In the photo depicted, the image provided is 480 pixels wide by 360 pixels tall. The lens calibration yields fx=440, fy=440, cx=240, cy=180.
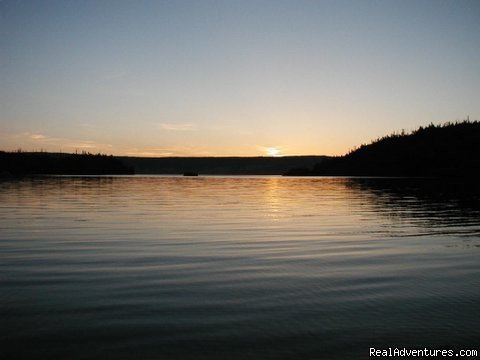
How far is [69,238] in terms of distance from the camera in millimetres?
20344

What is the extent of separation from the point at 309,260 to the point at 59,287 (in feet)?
26.9

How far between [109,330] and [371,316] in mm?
5161

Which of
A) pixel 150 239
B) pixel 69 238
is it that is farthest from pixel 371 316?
pixel 69 238

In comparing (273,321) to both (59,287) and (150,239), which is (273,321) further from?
(150,239)

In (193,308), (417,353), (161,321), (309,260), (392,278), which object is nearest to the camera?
(417,353)

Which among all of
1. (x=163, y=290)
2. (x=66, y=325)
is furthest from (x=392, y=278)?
(x=66, y=325)

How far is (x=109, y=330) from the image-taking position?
8039mm

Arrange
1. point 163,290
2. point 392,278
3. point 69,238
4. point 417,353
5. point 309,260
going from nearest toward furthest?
1. point 417,353
2. point 163,290
3. point 392,278
4. point 309,260
5. point 69,238

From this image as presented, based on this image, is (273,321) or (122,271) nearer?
(273,321)

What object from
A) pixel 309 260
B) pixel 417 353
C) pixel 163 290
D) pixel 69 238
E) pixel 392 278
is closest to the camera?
pixel 417 353

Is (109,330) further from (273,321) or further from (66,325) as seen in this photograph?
(273,321)

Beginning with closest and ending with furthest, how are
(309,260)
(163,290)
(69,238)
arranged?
(163,290)
(309,260)
(69,238)

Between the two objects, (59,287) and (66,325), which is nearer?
(66,325)

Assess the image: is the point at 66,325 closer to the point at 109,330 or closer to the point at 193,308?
the point at 109,330
